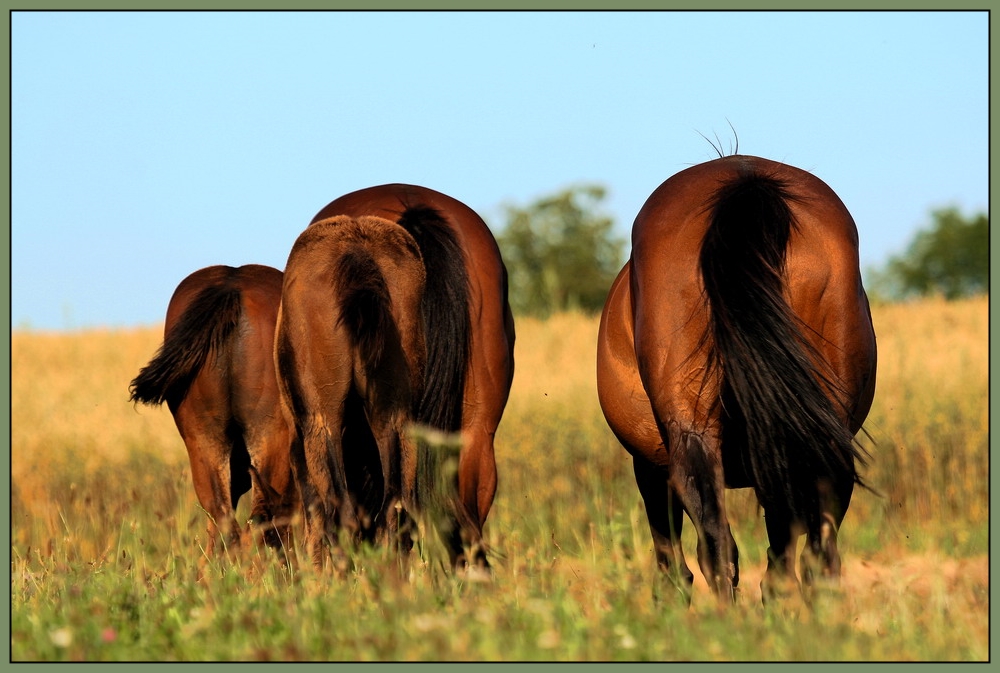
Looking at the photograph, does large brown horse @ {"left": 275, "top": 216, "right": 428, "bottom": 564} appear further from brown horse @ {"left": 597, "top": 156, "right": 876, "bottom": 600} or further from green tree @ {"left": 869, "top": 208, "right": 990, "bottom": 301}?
green tree @ {"left": 869, "top": 208, "right": 990, "bottom": 301}

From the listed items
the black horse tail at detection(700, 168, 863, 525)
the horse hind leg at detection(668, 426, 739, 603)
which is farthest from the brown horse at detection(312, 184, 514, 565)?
the black horse tail at detection(700, 168, 863, 525)

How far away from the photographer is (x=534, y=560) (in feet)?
Result: 17.1

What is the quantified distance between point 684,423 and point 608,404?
896 millimetres

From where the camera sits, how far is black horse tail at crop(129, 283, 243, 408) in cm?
671

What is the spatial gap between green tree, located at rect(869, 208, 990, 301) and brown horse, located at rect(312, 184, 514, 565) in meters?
57.1

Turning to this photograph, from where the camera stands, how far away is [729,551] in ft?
14.6

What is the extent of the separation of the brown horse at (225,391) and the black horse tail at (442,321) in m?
1.77

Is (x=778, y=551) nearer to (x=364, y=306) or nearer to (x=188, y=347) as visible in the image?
(x=364, y=306)

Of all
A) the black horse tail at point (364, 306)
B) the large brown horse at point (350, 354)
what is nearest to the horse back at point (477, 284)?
the large brown horse at point (350, 354)

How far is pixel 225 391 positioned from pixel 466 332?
2.14 m

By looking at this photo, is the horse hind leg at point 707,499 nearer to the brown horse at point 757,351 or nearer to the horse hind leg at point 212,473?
the brown horse at point 757,351

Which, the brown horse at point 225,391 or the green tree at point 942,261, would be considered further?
the green tree at point 942,261

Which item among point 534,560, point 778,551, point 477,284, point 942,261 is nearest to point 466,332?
point 477,284

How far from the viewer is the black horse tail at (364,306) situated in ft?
16.2
